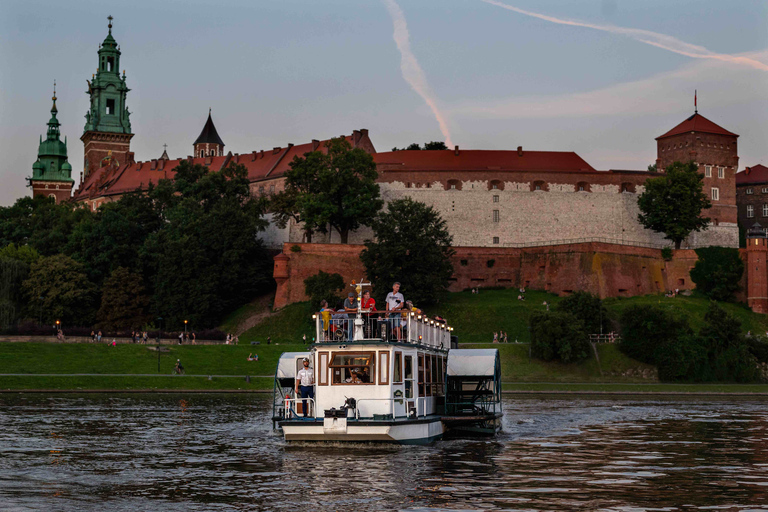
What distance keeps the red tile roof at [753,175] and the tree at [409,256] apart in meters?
61.6

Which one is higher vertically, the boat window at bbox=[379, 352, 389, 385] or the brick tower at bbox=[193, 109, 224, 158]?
the brick tower at bbox=[193, 109, 224, 158]

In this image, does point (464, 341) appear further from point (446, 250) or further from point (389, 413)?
point (389, 413)

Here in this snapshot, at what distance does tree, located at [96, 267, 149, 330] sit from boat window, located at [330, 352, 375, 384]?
199 ft

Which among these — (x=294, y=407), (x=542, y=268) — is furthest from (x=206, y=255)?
(x=294, y=407)

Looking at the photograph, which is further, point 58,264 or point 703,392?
point 58,264

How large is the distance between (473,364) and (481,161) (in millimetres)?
73008

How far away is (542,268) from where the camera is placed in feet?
305

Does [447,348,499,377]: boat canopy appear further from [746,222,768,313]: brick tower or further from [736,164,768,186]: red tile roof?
[736,164,768,186]: red tile roof

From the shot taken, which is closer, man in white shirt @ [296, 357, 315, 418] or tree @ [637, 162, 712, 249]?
man in white shirt @ [296, 357, 315, 418]

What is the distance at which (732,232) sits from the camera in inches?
4131

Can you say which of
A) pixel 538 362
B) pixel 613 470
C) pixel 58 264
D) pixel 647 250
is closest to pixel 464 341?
pixel 538 362

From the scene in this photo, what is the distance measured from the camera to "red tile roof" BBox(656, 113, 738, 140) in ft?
345

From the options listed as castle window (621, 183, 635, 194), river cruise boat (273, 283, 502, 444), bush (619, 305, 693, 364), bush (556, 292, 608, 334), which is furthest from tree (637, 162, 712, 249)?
river cruise boat (273, 283, 502, 444)

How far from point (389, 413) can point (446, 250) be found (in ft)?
187
